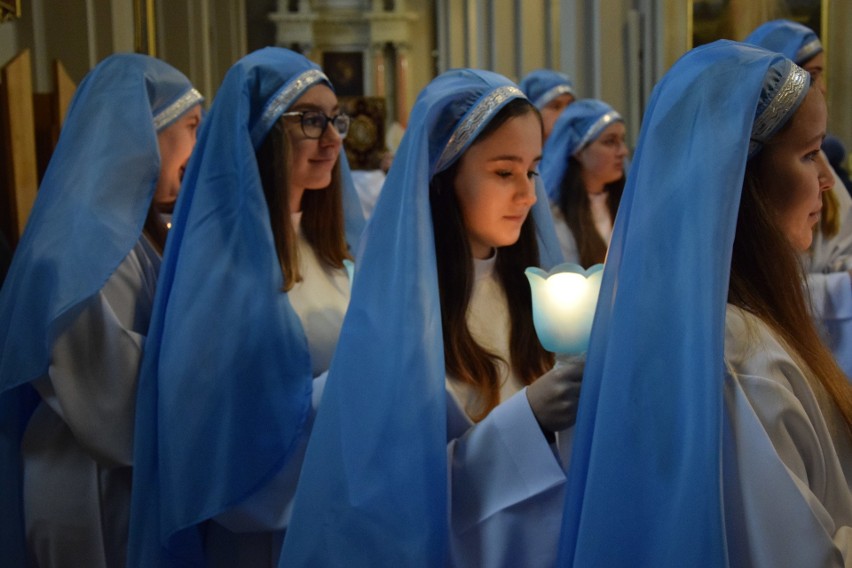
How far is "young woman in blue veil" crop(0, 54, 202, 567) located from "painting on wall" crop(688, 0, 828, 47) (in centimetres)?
487

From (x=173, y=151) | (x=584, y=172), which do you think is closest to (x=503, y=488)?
(x=173, y=151)

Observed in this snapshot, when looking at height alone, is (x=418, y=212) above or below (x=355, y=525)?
above

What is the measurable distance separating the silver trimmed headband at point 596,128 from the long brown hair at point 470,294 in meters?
2.94

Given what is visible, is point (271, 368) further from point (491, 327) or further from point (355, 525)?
point (355, 525)

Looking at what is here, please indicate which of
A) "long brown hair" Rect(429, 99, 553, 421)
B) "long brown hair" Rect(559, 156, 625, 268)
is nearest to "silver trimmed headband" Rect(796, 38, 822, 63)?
"long brown hair" Rect(559, 156, 625, 268)

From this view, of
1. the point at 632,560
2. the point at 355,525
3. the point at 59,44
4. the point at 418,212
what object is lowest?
the point at 355,525

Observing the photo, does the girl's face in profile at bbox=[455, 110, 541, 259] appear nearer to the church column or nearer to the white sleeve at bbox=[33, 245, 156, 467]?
the white sleeve at bbox=[33, 245, 156, 467]

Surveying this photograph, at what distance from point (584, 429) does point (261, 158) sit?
6.57 feet

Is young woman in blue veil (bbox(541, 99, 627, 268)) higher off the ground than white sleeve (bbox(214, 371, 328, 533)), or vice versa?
young woman in blue veil (bbox(541, 99, 627, 268))

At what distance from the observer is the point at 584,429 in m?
2.08

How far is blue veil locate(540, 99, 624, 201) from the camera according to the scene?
595 cm

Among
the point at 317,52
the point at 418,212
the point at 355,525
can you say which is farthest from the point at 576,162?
the point at 317,52

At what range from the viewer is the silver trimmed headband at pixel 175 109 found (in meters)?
4.07

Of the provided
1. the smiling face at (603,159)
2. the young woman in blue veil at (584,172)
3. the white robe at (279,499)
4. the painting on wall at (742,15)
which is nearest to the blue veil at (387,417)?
the white robe at (279,499)
